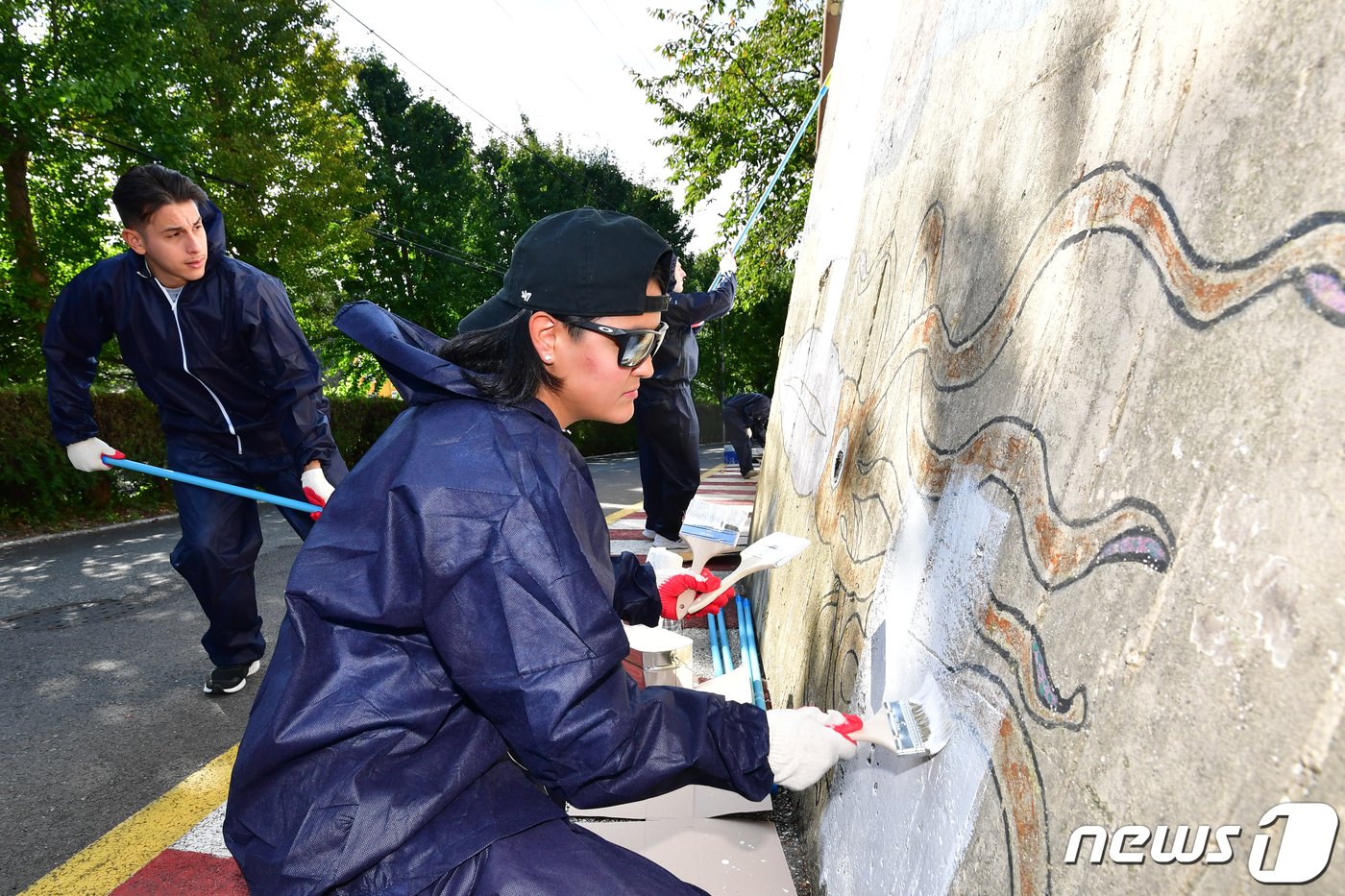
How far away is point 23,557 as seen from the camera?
5.84 metres

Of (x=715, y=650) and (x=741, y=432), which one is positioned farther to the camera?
(x=741, y=432)

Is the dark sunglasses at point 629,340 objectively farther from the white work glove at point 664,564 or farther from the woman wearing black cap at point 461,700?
the white work glove at point 664,564

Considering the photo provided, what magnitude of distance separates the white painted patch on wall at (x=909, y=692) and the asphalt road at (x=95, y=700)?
2156 mm

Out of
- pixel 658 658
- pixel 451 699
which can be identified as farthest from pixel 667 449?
pixel 451 699

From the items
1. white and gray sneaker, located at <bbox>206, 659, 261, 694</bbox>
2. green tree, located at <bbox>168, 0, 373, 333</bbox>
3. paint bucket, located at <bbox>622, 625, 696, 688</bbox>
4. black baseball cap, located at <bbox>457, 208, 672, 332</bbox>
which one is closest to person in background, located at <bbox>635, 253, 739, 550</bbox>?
paint bucket, located at <bbox>622, 625, 696, 688</bbox>

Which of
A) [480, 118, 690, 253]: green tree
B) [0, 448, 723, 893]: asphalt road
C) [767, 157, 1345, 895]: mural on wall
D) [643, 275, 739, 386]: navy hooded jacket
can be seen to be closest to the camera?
[767, 157, 1345, 895]: mural on wall

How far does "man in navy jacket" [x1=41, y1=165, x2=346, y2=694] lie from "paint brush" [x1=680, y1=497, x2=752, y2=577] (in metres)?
1.56

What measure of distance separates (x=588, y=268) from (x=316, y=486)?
2250 millimetres

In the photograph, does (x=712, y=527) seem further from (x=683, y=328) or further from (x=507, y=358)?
(x=507, y=358)

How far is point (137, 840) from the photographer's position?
221 cm

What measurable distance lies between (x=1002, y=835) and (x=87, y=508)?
9.11 metres

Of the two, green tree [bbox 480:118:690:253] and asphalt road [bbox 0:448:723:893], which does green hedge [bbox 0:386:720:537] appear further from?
green tree [bbox 480:118:690:253]

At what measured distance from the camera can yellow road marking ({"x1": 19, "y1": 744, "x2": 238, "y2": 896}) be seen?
6.63 feet

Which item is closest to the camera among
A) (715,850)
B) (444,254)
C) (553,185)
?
(715,850)
